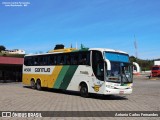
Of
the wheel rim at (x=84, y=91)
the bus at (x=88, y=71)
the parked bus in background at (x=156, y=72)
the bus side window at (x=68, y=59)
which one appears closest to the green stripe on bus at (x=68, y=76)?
the bus at (x=88, y=71)

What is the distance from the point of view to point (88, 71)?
74.3 ft

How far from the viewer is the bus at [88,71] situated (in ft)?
69.3

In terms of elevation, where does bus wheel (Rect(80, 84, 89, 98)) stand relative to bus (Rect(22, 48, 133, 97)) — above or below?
below

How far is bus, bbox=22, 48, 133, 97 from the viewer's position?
69.3ft

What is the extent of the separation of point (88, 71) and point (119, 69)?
2286 mm

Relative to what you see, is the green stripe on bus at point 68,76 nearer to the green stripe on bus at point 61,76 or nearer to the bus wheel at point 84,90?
the green stripe on bus at point 61,76

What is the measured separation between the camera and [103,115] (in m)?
12.8

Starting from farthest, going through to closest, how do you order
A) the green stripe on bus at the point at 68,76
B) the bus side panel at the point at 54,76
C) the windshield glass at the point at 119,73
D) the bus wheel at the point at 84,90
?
the bus side panel at the point at 54,76 → the green stripe on bus at the point at 68,76 → the bus wheel at the point at 84,90 → the windshield glass at the point at 119,73

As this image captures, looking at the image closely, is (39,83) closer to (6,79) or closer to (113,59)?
(113,59)

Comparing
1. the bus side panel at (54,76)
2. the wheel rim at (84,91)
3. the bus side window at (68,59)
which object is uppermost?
the bus side window at (68,59)

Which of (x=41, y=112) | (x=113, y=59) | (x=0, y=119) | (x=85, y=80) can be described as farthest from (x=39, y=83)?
(x=0, y=119)

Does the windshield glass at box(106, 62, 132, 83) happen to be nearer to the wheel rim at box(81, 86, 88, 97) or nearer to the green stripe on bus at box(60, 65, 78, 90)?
the wheel rim at box(81, 86, 88, 97)

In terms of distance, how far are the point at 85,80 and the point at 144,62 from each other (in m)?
97.4

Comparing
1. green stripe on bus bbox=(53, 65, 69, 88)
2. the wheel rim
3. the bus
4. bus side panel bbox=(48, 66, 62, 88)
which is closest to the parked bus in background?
the bus
